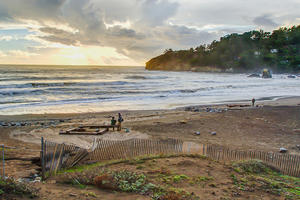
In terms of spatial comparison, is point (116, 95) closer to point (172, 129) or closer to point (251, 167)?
point (172, 129)

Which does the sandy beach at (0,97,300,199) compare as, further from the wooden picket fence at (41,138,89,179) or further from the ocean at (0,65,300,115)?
the ocean at (0,65,300,115)

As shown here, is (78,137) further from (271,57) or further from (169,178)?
(271,57)

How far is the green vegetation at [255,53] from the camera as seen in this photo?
108 meters

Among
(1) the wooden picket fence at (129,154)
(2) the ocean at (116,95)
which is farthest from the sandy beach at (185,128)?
(2) the ocean at (116,95)

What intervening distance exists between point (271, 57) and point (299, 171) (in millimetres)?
115805

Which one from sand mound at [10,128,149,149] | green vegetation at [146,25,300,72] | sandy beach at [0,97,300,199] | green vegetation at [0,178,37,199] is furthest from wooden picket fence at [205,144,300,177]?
green vegetation at [146,25,300,72]

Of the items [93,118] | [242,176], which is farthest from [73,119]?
[242,176]

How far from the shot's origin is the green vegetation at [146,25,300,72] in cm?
10838

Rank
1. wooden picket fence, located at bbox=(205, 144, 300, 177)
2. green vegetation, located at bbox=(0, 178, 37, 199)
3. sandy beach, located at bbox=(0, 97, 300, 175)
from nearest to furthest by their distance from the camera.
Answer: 1. green vegetation, located at bbox=(0, 178, 37, 199)
2. wooden picket fence, located at bbox=(205, 144, 300, 177)
3. sandy beach, located at bbox=(0, 97, 300, 175)

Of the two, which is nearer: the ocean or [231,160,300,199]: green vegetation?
[231,160,300,199]: green vegetation

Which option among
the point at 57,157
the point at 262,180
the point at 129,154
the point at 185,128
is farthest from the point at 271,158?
the point at 57,157

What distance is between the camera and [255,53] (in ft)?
387

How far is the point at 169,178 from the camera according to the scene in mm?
6746

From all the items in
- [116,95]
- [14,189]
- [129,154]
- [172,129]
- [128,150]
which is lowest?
[172,129]
